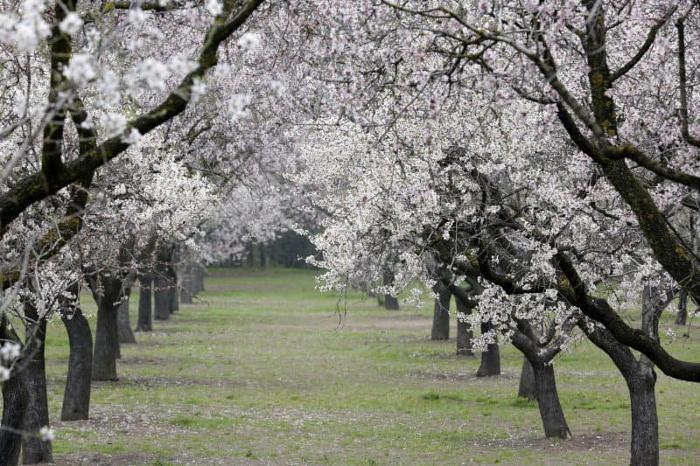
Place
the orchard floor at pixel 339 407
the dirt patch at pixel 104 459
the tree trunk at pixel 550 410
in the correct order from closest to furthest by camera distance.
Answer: the dirt patch at pixel 104 459 < the orchard floor at pixel 339 407 < the tree trunk at pixel 550 410

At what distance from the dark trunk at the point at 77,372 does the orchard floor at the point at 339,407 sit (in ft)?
1.30

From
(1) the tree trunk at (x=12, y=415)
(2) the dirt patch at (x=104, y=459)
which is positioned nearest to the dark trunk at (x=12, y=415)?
(1) the tree trunk at (x=12, y=415)

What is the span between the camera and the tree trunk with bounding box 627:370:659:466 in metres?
13.9

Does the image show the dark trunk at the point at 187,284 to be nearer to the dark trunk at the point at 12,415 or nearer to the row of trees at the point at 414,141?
the row of trees at the point at 414,141

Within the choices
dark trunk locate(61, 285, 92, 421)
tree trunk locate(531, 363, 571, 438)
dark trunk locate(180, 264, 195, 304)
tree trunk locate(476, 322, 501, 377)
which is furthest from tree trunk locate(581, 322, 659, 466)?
dark trunk locate(180, 264, 195, 304)

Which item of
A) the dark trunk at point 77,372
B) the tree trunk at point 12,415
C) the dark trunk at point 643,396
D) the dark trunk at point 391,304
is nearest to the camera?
the tree trunk at point 12,415

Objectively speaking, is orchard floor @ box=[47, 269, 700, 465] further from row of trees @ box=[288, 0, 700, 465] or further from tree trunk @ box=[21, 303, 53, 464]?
row of trees @ box=[288, 0, 700, 465]

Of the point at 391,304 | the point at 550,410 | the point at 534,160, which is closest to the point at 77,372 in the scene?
the point at 550,410

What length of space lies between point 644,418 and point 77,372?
11156mm

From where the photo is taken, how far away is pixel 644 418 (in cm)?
1399

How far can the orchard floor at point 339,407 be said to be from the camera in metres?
16.6

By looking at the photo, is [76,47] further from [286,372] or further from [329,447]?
[286,372]

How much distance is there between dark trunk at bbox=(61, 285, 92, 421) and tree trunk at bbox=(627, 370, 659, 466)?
10784mm

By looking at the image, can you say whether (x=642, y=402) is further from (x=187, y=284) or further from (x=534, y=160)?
(x=187, y=284)
